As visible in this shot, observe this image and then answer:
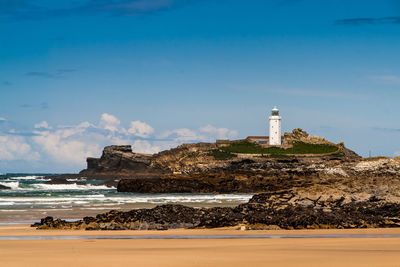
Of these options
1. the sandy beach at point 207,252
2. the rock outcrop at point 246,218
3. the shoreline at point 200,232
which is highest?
the rock outcrop at point 246,218

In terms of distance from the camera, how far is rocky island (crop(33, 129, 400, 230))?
18391mm

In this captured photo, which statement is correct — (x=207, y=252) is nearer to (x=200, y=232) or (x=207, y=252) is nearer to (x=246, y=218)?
(x=200, y=232)

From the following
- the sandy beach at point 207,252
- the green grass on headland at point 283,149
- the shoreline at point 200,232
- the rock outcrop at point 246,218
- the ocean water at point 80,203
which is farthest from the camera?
the green grass on headland at point 283,149

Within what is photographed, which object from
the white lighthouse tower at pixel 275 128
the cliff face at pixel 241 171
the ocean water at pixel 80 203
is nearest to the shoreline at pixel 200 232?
the cliff face at pixel 241 171

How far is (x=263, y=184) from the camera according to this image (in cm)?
6694

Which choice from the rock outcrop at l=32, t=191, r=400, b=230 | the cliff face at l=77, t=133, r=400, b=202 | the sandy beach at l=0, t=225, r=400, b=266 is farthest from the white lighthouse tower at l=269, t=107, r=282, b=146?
the sandy beach at l=0, t=225, r=400, b=266

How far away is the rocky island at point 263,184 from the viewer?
18.4 m

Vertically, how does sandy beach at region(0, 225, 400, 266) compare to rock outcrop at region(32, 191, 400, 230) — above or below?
below

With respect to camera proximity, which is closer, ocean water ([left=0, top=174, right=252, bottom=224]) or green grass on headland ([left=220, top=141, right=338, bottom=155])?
ocean water ([left=0, top=174, right=252, bottom=224])

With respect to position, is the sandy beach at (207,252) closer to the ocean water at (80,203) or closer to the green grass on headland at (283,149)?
the ocean water at (80,203)

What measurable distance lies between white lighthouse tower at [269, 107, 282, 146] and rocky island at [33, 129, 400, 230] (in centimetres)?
238

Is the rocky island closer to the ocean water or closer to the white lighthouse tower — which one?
the white lighthouse tower

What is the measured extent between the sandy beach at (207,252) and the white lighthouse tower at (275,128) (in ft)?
355

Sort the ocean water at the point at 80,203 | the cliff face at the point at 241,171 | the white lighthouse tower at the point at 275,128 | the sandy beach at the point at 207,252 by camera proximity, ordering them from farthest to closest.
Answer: the white lighthouse tower at the point at 275,128 < the ocean water at the point at 80,203 < the cliff face at the point at 241,171 < the sandy beach at the point at 207,252
